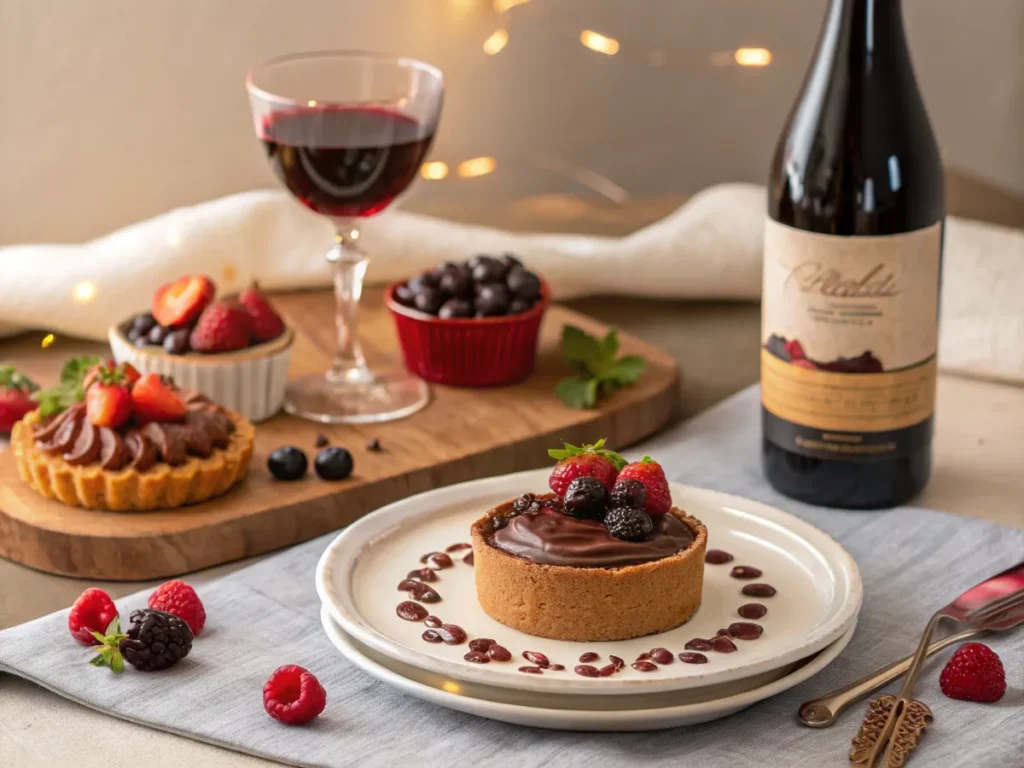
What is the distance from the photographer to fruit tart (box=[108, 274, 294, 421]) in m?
1.96

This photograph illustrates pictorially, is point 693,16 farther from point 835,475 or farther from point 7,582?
point 7,582

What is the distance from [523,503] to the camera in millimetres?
1425

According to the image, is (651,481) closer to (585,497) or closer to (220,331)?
(585,497)

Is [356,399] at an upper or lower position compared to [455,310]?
lower

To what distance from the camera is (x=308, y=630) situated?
1462mm

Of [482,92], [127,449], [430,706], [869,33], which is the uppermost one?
[869,33]

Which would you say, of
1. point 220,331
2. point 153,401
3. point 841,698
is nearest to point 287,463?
point 153,401

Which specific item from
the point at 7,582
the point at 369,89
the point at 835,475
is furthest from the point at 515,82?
the point at 7,582

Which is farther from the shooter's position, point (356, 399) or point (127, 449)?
point (356, 399)

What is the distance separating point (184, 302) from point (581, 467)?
2.78 ft

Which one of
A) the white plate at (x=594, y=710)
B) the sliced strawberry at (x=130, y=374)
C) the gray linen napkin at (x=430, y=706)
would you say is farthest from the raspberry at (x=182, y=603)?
the sliced strawberry at (x=130, y=374)

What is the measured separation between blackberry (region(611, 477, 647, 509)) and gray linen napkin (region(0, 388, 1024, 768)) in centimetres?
22

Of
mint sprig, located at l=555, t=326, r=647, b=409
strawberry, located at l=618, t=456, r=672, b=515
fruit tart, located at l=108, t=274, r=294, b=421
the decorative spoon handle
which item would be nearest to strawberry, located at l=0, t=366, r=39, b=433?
fruit tart, located at l=108, t=274, r=294, b=421

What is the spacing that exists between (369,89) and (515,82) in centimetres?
92
